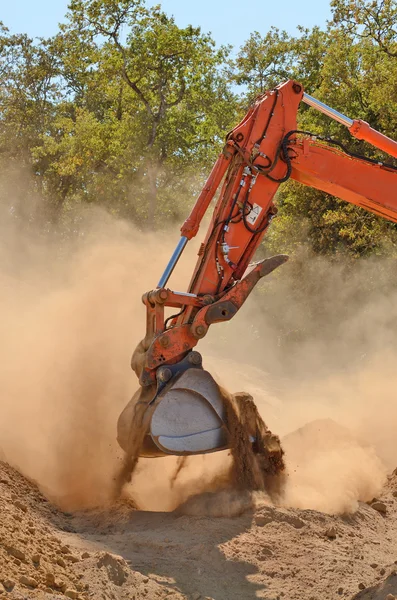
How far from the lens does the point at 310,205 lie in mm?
23453

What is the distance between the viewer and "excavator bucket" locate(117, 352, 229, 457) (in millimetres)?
7777

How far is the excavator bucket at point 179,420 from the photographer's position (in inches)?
306

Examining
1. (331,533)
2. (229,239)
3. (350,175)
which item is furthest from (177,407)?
(350,175)

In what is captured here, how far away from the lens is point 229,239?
27.9 feet

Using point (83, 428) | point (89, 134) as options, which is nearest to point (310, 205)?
point (89, 134)

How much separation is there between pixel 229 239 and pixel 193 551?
316 centimetres

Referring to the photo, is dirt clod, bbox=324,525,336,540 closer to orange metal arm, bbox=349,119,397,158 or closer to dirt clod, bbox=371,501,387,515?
dirt clod, bbox=371,501,387,515

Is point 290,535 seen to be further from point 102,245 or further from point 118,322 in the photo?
point 102,245

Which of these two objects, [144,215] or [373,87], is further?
[144,215]

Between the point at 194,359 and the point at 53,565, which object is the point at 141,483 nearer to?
the point at 194,359

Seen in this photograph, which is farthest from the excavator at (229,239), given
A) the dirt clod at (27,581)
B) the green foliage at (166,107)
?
the green foliage at (166,107)

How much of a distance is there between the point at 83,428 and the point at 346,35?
15.2 m

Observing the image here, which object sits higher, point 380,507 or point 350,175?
point 350,175

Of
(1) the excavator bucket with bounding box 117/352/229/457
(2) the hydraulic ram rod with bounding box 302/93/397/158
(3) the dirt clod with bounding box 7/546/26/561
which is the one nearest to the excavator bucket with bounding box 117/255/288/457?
(1) the excavator bucket with bounding box 117/352/229/457
